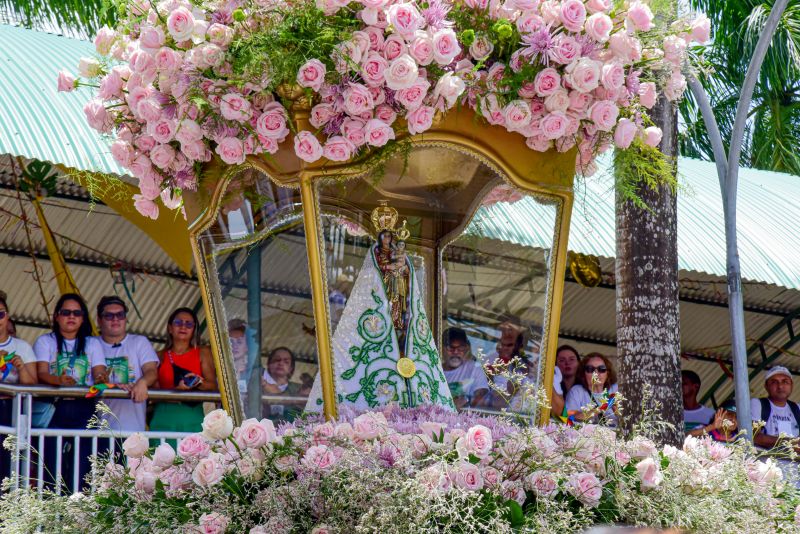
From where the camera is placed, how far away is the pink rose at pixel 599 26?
3.74 metres

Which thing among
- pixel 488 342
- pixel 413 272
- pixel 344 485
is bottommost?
A: pixel 344 485

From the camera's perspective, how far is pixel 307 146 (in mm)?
3807

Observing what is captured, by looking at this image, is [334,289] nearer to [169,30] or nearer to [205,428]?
[205,428]

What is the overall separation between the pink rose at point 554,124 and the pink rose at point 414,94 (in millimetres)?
466

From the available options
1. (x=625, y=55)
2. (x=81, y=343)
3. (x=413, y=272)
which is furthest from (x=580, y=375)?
(x=625, y=55)

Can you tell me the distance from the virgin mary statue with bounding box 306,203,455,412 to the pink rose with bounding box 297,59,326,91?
0.72m

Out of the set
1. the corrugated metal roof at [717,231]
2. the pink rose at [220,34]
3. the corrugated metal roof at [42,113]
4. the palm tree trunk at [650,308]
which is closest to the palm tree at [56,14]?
the corrugated metal roof at [42,113]

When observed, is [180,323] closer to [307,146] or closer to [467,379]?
[467,379]

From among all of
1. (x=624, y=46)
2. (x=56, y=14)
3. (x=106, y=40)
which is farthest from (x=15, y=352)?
(x=56, y=14)

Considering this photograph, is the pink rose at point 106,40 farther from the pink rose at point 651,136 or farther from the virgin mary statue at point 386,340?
the pink rose at point 651,136

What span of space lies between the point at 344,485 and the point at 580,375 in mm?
5042

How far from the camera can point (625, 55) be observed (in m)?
3.88

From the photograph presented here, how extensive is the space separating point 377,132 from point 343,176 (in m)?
0.28

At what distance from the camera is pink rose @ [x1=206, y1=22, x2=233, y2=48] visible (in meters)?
3.71
